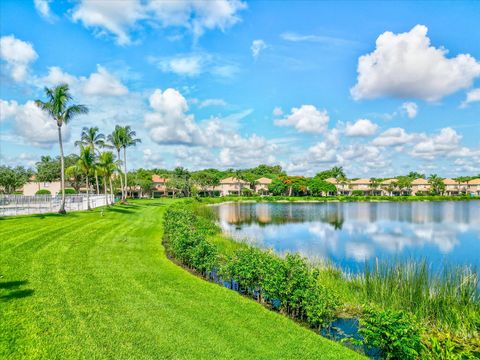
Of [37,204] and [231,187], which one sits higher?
[231,187]

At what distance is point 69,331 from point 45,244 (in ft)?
30.5

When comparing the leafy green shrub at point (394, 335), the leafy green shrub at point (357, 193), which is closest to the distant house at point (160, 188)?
the leafy green shrub at point (357, 193)

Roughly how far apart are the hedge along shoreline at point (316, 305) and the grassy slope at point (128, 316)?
0.63m

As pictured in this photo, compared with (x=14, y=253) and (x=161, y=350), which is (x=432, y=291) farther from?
(x=14, y=253)

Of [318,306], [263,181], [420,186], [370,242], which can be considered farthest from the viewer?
[420,186]

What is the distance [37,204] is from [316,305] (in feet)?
102

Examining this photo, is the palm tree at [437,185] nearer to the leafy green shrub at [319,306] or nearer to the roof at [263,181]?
the roof at [263,181]

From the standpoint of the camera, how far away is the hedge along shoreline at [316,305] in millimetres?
5984

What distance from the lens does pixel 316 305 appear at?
25.3 feet

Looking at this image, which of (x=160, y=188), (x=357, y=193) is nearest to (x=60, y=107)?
(x=160, y=188)

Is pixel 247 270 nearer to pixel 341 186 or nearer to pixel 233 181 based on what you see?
pixel 233 181

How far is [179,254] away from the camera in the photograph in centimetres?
1316

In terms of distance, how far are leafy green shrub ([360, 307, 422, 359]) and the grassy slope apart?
645 mm

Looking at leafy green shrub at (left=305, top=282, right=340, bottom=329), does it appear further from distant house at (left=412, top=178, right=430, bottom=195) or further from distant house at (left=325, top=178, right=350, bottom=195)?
distant house at (left=412, top=178, right=430, bottom=195)
